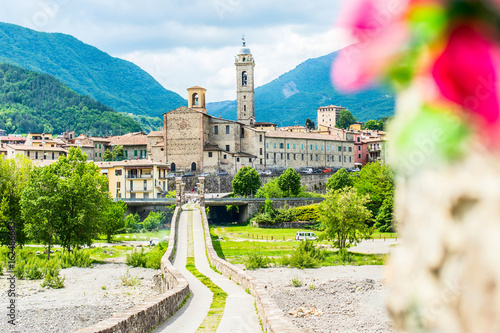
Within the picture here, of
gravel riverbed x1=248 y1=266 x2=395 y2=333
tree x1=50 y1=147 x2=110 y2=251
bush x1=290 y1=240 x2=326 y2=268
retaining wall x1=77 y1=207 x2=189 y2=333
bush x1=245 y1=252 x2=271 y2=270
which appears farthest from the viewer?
tree x1=50 y1=147 x2=110 y2=251

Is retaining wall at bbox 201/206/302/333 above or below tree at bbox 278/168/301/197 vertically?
below

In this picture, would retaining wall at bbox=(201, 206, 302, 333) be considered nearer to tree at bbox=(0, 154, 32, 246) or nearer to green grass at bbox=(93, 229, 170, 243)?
tree at bbox=(0, 154, 32, 246)

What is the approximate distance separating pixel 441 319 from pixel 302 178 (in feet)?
288

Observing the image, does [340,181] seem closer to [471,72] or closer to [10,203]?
[10,203]

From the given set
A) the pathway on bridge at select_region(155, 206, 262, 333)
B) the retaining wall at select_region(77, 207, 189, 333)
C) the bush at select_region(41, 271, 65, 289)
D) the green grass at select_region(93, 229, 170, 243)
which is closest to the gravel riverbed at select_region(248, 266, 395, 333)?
the pathway on bridge at select_region(155, 206, 262, 333)

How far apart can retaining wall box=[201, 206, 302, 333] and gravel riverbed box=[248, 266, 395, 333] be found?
6.00 feet

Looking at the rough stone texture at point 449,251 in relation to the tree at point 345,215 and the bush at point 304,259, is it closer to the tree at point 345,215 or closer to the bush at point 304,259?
the bush at point 304,259

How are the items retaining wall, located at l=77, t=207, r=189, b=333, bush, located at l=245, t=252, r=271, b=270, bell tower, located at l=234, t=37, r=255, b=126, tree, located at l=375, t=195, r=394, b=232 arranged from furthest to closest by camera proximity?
1. bell tower, located at l=234, t=37, r=255, b=126
2. tree, located at l=375, t=195, r=394, b=232
3. bush, located at l=245, t=252, r=271, b=270
4. retaining wall, located at l=77, t=207, r=189, b=333

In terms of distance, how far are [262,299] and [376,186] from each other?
52.5m

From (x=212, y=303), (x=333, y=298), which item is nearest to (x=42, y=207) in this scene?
(x=333, y=298)

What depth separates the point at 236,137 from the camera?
90.5 metres

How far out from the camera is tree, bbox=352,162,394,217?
209 feet

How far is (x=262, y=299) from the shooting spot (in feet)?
48.1

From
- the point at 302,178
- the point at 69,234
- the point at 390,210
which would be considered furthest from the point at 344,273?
the point at 302,178
